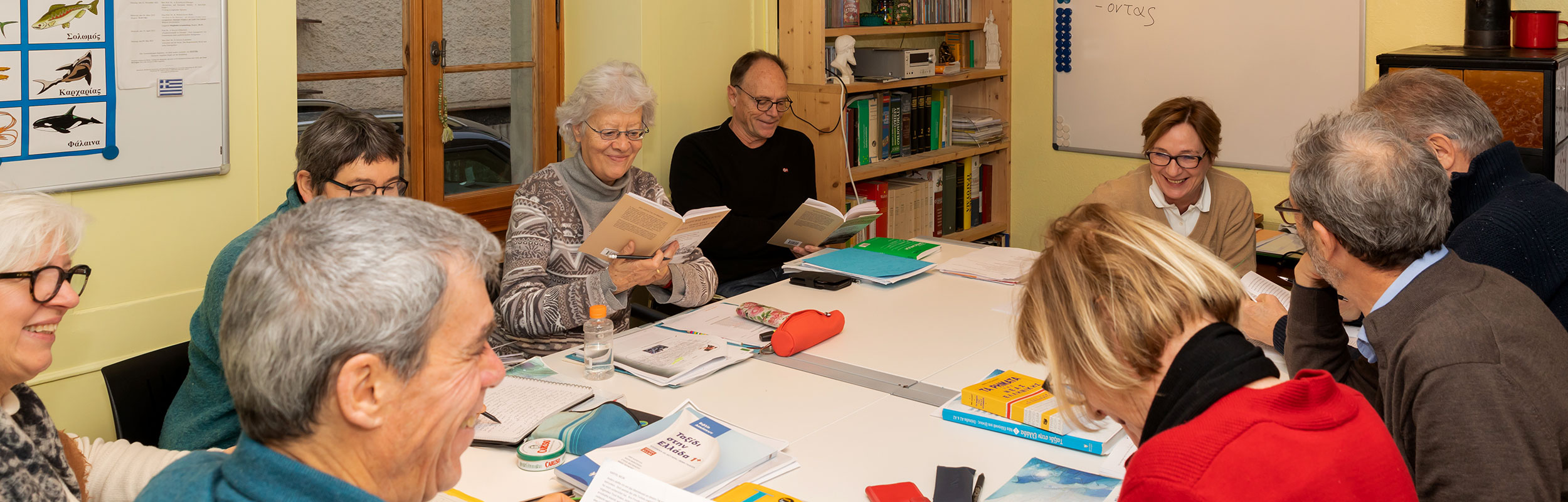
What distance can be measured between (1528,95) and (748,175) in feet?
8.22

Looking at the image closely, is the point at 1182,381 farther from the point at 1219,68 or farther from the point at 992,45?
the point at 992,45

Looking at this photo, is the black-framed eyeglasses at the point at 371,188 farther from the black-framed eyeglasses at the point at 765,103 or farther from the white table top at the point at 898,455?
the black-framed eyeglasses at the point at 765,103

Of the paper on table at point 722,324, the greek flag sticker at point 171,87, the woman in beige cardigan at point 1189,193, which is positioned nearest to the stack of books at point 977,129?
the woman in beige cardigan at point 1189,193

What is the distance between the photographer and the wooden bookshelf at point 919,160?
453cm

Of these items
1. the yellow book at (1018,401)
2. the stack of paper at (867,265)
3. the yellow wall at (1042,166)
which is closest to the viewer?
the yellow book at (1018,401)

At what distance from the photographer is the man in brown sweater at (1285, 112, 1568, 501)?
1.42m

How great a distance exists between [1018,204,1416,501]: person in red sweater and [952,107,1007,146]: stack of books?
3879mm

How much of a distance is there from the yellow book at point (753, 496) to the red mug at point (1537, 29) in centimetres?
336

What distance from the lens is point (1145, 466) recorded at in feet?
3.85

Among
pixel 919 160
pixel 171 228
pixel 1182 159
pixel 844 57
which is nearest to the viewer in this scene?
pixel 171 228

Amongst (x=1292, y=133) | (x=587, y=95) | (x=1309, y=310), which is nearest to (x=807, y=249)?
(x=587, y=95)

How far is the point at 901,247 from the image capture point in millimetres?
3488

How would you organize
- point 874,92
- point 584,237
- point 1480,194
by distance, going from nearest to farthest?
point 1480,194 < point 584,237 < point 874,92

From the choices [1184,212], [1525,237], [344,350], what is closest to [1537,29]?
[1184,212]
